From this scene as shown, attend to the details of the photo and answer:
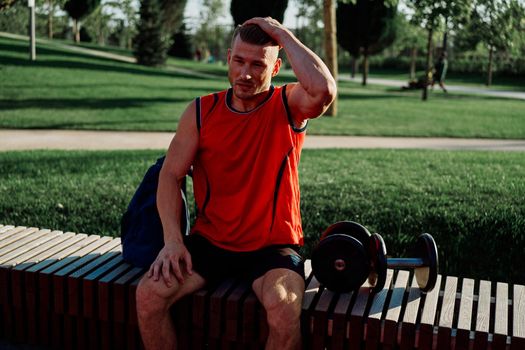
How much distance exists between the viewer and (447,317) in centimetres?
285

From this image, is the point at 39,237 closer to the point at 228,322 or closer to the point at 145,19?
the point at 228,322

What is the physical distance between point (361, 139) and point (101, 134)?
17.8 ft

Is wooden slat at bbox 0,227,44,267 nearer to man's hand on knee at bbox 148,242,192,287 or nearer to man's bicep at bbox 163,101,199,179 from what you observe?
man's hand on knee at bbox 148,242,192,287

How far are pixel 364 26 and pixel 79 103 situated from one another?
21.3 metres

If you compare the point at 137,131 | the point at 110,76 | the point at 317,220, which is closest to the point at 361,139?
the point at 137,131

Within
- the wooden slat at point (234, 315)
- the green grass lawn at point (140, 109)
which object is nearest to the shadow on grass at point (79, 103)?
the green grass lawn at point (140, 109)

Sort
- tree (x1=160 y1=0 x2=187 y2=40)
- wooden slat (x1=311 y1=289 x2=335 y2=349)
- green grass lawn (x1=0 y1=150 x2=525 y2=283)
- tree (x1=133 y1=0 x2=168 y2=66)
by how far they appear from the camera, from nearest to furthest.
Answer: wooden slat (x1=311 y1=289 x2=335 y2=349) < green grass lawn (x1=0 y1=150 x2=525 y2=283) < tree (x1=133 y1=0 x2=168 y2=66) < tree (x1=160 y1=0 x2=187 y2=40)

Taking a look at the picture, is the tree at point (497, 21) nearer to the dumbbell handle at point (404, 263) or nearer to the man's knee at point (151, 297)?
the dumbbell handle at point (404, 263)

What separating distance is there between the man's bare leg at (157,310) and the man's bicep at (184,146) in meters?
0.56

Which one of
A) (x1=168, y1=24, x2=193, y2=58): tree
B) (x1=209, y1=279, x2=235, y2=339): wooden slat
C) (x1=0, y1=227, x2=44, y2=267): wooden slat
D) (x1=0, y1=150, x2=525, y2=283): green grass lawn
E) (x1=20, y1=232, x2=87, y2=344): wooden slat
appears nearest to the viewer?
(x1=209, y1=279, x2=235, y2=339): wooden slat

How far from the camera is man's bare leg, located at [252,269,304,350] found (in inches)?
109

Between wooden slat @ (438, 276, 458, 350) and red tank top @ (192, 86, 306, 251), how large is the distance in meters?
0.79

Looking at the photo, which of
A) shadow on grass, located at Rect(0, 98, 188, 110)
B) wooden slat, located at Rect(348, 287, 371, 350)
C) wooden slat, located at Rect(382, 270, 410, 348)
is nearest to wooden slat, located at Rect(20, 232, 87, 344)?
wooden slat, located at Rect(348, 287, 371, 350)

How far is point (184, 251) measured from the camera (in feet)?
9.84
